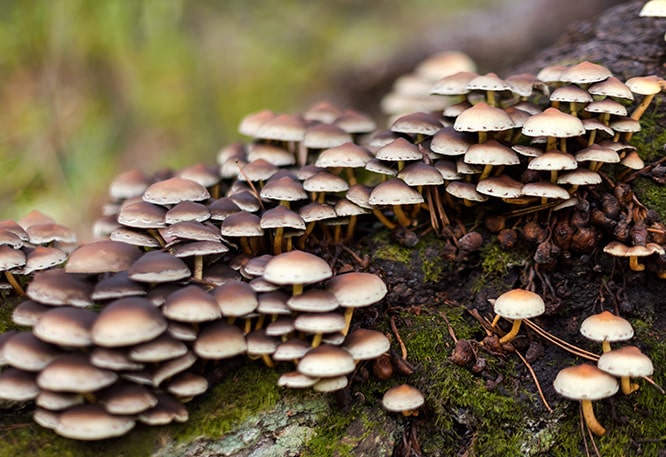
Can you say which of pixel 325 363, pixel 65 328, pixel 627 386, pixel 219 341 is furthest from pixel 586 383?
pixel 65 328

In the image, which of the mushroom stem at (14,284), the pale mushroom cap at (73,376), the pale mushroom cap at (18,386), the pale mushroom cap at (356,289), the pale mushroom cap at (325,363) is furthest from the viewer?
the mushroom stem at (14,284)

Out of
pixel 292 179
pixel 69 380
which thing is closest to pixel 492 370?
pixel 292 179

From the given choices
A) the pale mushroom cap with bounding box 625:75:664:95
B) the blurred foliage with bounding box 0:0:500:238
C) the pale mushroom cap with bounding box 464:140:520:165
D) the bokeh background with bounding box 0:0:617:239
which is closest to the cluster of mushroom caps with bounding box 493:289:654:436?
the pale mushroom cap with bounding box 464:140:520:165

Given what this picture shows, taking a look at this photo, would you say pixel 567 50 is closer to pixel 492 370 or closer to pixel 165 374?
pixel 492 370

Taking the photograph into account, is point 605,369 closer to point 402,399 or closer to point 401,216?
point 402,399

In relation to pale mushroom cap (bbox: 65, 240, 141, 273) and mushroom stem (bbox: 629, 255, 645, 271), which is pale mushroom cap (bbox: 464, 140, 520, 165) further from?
pale mushroom cap (bbox: 65, 240, 141, 273)

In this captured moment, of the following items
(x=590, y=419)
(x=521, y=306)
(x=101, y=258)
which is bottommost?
(x=590, y=419)

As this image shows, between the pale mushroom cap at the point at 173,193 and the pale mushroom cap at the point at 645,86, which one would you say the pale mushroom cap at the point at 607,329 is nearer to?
the pale mushroom cap at the point at 645,86

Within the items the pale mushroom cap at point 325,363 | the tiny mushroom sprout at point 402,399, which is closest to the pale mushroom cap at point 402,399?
the tiny mushroom sprout at point 402,399
